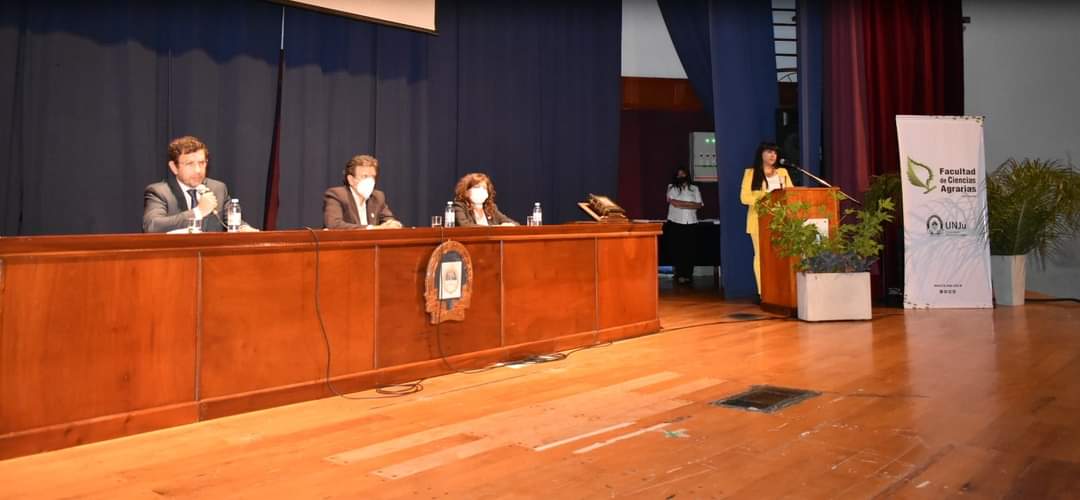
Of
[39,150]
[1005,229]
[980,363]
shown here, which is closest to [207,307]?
[39,150]

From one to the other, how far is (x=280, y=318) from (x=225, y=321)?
23cm

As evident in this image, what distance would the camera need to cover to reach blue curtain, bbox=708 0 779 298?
7.40 metres

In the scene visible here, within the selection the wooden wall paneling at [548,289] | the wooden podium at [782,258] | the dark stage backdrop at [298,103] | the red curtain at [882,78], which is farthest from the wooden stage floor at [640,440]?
the red curtain at [882,78]

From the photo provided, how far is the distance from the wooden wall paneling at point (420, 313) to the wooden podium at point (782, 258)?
2.64 metres

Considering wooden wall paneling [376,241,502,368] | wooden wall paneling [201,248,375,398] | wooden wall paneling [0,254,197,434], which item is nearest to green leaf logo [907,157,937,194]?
wooden wall paneling [376,241,502,368]

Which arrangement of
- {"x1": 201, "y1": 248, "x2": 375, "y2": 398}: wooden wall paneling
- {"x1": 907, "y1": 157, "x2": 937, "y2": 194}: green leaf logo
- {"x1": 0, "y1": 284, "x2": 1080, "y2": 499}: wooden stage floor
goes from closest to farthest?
1. {"x1": 0, "y1": 284, "x2": 1080, "y2": 499}: wooden stage floor
2. {"x1": 201, "y1": 248, "x2": 375, "y2": 398}: wooden wall paneling
3. {"x1": 907, "y1": 157, "x2": 937, "y2": 194}: green leaf logo

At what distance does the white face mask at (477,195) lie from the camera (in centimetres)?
458

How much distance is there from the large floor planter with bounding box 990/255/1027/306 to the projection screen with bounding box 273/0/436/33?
4.94 meters

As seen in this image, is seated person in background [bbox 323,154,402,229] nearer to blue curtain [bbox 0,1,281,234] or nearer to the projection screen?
blue curtain [bbox 0,1,281,234]

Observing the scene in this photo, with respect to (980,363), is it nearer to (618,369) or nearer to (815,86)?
(618,369)

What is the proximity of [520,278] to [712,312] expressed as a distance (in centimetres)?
256

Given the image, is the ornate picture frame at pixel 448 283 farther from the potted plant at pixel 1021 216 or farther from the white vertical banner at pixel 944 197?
the potted plant at pixel 1021 216

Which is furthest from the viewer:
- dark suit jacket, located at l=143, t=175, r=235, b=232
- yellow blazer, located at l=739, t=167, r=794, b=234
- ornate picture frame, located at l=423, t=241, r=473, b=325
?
yellow blazer, located at l=739, t=167, r=794, b=234

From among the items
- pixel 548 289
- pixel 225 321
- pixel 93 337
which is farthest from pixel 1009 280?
pixel 93 337
